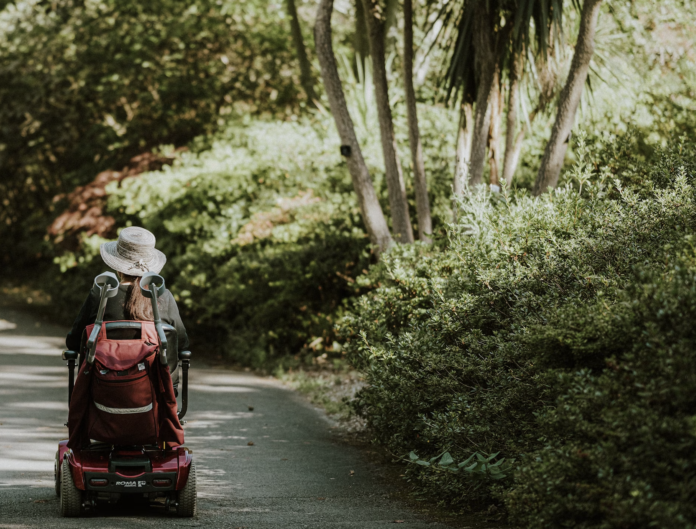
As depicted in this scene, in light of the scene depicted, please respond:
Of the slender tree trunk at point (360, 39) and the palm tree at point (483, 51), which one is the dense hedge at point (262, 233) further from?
the palm tree at point (483, 51)

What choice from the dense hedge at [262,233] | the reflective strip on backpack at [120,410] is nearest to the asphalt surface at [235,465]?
the reflective strip on backpack at [120,410]

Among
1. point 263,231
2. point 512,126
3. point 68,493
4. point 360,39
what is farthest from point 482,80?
point 360,39

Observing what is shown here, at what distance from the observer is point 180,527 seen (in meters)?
4.64

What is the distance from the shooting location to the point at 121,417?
472 centimetres

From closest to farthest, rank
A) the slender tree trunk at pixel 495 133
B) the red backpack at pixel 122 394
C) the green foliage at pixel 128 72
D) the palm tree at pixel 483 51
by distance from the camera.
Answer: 1. the red backpack at pixel 122 394
2. the palm tree at pixel 483 51
3. the slender tree trunk at pixel 495 133
4. the green foliage at pixel 128 72

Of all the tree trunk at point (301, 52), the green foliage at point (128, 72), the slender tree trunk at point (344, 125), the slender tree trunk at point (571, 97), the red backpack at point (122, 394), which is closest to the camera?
the red backpack at point (122, 394)

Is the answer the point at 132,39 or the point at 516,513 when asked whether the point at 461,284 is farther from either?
the point at 132,39

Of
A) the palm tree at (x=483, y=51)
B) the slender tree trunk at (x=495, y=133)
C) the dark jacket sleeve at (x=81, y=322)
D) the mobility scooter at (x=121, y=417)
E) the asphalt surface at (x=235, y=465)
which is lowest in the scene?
the asphalt surface at (x=235, y=465)

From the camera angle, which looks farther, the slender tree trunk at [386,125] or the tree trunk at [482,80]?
the slender tree trunk at [386,125]

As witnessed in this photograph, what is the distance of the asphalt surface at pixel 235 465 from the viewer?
16.1ft

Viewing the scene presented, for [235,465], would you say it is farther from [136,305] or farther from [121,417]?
[136,305]

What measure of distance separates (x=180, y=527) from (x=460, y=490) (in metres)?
1.86

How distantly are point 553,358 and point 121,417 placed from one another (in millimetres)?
2556

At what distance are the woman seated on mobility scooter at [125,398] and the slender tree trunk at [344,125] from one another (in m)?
5.11
